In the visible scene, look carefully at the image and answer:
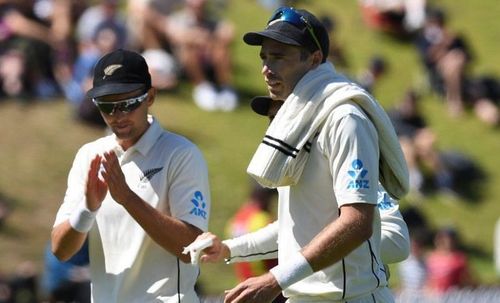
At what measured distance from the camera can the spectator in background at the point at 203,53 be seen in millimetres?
16078

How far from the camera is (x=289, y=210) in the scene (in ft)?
17.1

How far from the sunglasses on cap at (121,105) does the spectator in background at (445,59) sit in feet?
41.2

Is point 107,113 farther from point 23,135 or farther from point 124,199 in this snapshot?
point 23,135

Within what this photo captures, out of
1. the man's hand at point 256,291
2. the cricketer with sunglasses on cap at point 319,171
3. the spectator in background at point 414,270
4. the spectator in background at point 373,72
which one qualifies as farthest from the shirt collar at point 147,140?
the spectator in background at point 373,72

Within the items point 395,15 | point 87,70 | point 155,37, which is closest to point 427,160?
point 395,15

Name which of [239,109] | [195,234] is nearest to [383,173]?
[195,234]

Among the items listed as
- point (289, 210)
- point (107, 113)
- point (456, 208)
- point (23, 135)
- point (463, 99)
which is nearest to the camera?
point (289, 210)

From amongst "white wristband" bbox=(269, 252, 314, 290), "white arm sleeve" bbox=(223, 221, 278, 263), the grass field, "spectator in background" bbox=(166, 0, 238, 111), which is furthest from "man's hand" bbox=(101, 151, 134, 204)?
"spectator in background" bbox=(166, 0, 238, 111)

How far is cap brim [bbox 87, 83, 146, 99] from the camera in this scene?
5645 millimetres

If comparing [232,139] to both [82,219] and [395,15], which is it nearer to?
[395,15]

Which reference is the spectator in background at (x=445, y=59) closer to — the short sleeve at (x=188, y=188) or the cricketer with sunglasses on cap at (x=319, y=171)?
the short sleeve at (x=188, y=188)

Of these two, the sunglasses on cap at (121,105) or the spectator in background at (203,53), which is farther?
the spectator in background at (203,53)

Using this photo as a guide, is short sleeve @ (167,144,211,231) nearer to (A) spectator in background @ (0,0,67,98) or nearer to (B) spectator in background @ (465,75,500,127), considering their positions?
(A) spectator in background @ (0,0,67,98)

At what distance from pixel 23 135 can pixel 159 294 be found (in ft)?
31.2
